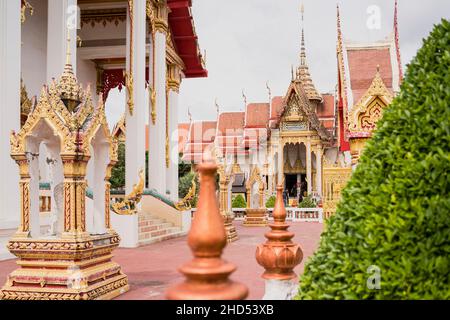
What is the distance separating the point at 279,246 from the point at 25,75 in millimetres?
12366

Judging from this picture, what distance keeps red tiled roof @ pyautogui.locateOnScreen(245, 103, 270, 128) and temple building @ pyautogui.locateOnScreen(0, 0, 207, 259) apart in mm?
14932

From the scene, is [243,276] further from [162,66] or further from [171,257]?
[162,66]

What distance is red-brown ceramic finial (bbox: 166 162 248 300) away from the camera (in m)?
1.84

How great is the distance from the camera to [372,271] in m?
2.26

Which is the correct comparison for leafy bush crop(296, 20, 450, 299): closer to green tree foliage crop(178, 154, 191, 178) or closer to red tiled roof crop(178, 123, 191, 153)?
green tree foliage crop(178, 154, 191, 178)

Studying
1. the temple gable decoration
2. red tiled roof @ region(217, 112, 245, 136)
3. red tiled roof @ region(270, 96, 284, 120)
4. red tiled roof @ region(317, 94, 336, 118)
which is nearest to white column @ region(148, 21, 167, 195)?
the temple gable decoration

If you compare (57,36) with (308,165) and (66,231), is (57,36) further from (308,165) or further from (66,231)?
(308,165)

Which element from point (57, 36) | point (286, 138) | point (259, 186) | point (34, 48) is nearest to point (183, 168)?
point (286, 138)

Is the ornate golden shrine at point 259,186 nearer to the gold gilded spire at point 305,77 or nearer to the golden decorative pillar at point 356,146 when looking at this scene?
the golden decorative pillar at point 356,146

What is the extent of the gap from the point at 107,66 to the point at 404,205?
59.4 feet

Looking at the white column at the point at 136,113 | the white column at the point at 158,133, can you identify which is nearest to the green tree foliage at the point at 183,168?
the white column at the point at 158,133

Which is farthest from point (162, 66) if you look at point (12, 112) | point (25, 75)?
point (12, 112)
